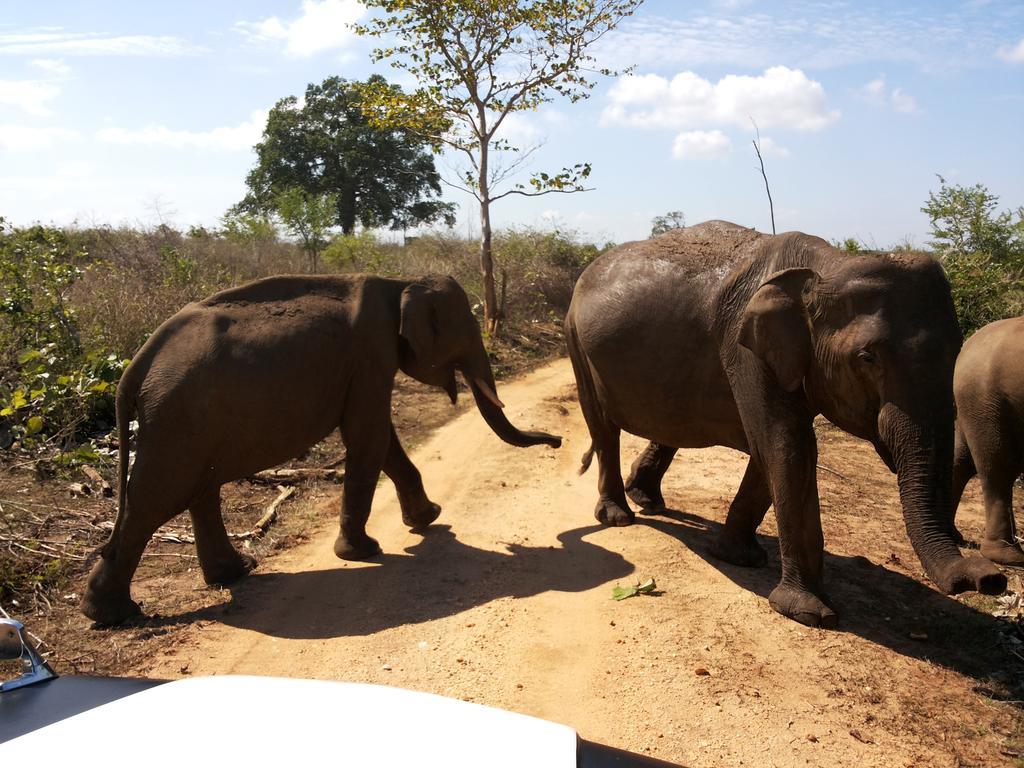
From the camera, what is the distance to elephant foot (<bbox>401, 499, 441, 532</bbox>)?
798 cm

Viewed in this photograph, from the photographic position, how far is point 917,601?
6426mm

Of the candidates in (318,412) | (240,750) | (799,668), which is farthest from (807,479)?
(240,750)

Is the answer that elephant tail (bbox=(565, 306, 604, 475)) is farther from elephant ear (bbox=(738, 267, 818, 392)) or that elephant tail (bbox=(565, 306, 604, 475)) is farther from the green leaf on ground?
elephant ear (bbox=(738, 267, 818, 392))

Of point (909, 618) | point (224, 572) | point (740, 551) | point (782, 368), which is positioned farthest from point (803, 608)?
point (224, 572)

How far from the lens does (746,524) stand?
6.96 meters

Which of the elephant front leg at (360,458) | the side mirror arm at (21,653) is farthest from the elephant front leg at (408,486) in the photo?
the side mirror arm at (21,653)

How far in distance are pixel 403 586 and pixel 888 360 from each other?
13.1ft

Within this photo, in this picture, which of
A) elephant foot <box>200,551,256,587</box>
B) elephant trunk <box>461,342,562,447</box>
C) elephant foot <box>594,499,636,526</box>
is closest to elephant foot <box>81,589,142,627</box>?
elephant foot <box>200,551,256,587</box>

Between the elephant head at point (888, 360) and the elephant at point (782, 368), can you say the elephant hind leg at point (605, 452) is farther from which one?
the elephant head at point (888, 360)

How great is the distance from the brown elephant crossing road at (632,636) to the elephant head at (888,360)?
0.95m

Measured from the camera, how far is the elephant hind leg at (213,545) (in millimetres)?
6820

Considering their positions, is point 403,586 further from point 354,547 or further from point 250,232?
point 250,232

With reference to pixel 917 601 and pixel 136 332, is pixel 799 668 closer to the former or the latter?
pixel 917 601

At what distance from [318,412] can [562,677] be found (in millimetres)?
3083
